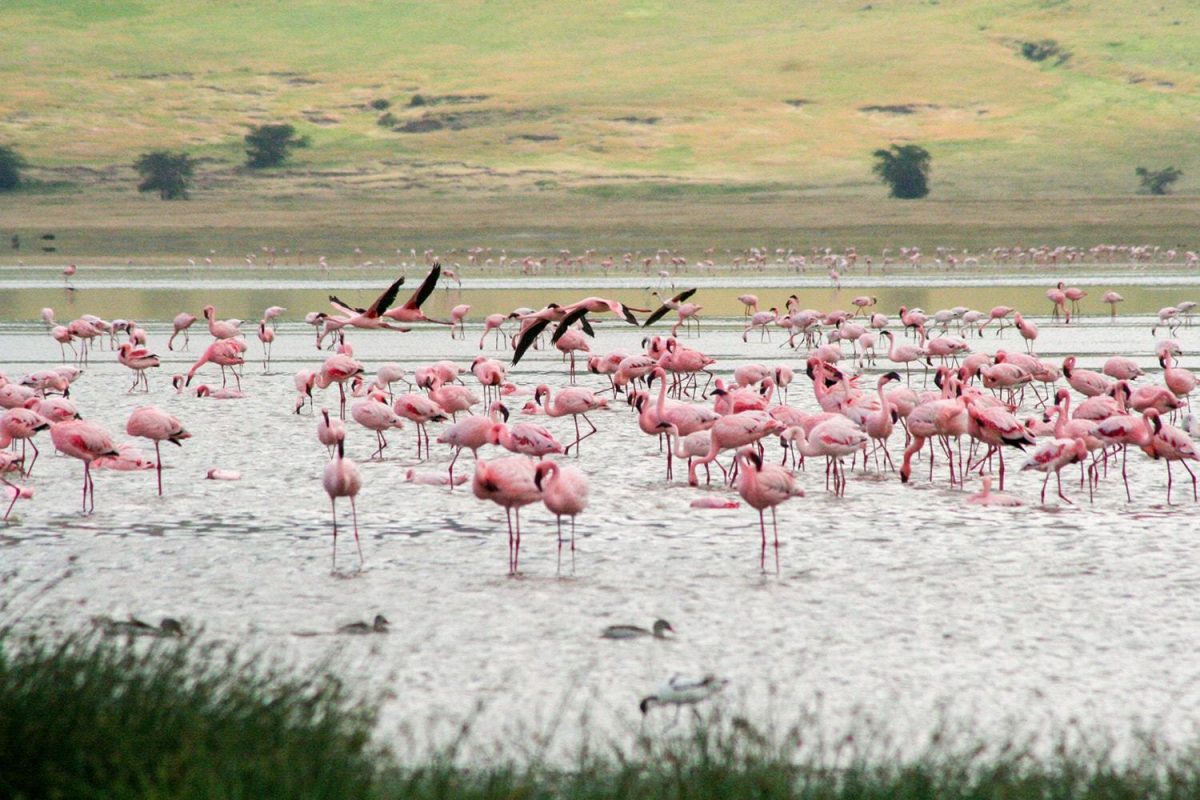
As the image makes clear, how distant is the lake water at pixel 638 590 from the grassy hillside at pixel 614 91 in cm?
6902

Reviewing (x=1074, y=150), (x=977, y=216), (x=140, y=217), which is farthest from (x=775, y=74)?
(x=140, y=217)

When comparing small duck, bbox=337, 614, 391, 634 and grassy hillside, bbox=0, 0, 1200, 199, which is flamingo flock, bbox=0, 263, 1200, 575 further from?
grassy hillside, bbox=0, 0, 1200, 199

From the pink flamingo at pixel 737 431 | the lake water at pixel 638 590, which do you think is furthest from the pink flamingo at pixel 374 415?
the pink flamingo at pixel 737 431

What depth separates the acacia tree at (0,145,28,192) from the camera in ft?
261

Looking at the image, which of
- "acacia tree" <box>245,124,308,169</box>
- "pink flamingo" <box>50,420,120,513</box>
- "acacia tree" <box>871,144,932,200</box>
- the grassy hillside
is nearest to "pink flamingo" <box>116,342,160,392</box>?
"pink flamingo" <box>50,420,120,513</box>

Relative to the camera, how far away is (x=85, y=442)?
9.54 meters

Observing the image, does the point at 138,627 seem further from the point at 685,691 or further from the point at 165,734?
the point at 685,691

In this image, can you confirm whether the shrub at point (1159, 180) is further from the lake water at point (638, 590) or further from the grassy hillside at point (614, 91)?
the lake water at point (638, 590)

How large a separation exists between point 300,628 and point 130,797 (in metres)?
2.89

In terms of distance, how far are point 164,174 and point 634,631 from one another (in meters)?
75.6

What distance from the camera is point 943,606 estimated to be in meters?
7.15

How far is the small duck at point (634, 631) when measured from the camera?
21.6 feet

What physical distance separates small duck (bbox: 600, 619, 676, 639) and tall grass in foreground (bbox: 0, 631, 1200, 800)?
1533mm

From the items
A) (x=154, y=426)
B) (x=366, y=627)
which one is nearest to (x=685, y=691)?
(x=366, y=627)
